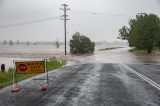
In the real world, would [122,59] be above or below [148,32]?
below

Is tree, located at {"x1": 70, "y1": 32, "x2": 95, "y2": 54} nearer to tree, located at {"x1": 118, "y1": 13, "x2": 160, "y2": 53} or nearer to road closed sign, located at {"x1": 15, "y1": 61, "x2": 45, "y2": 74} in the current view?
tree, located at {"x1": 118, "y1": 13, "x2": 160, "y2": 53}

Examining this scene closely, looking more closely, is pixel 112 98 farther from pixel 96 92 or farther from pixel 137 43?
pixel 137 43

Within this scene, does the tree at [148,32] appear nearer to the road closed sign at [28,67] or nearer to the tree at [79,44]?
the tree at [79,44]

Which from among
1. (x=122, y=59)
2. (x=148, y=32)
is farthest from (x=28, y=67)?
(x=148, y=32)

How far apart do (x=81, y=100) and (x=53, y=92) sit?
2083mm

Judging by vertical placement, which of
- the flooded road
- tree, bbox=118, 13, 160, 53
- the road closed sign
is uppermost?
tree, bbox=118, 13, 160, 53

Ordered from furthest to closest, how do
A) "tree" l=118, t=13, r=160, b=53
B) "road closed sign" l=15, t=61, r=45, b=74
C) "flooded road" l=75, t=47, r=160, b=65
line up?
"tree" l=118, t=13, r=160, b=53
"flooded road" l=75, t=47, r=160, b=65
"road closed sign" l=15, t=61, r=45, b=74

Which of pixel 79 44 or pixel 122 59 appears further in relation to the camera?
pixel 79 44

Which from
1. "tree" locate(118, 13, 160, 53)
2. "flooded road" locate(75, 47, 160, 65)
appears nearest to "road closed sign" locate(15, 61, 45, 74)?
"flooded road" locate(75, 47, 160, 65)

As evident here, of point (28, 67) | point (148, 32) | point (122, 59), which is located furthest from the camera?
point (148, 32)

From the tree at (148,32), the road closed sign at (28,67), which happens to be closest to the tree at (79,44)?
the tree at (148,32)

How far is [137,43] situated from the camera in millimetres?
64562

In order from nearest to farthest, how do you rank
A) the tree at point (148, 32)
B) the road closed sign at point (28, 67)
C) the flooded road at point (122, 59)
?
the road closed sign at point (28, 67), the flooded road at point (122, 59), the tree at point (148, 32)

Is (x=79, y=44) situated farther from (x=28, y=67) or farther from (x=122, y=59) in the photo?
(x=28, y=67)
